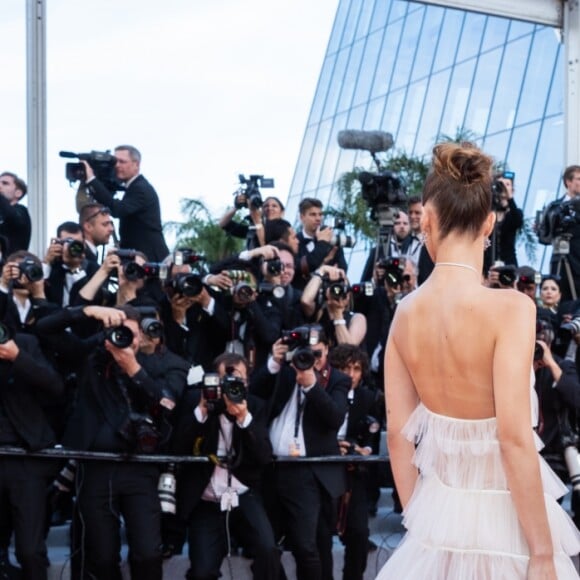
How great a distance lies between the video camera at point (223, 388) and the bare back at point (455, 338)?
344 centimetres

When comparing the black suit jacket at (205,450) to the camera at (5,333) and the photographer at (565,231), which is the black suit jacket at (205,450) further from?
the photographer at (565,231)

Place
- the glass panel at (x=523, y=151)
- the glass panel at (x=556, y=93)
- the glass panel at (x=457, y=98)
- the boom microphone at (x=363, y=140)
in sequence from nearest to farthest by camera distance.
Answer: the boom microphone at (x=363, y=140)
the glass panel at (x=556, y=93)
the glass panel at (x=523, y=151)
the glass panel at (x=457, y=98)

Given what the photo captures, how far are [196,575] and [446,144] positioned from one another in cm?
413

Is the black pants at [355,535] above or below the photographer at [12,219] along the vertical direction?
below

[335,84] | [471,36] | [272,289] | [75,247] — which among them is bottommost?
[335,84]

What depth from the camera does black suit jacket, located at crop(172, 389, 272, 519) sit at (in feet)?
22.1

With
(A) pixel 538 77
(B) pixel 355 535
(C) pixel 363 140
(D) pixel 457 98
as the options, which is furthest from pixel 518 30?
(B) pixel 355 535

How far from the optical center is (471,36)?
28.4 metres

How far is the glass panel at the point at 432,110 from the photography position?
28328 mm

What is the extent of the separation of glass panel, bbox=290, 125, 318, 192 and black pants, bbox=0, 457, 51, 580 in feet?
92.9

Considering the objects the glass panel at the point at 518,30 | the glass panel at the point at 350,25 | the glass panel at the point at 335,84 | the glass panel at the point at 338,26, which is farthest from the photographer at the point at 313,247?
the glass panel at the point at 338,26

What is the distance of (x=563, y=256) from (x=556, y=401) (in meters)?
1.90

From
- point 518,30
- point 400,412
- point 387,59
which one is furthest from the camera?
point 387,59

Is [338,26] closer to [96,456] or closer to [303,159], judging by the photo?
[303,159]
